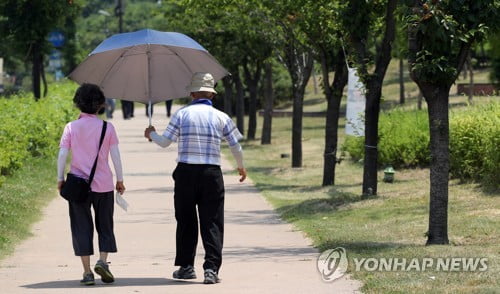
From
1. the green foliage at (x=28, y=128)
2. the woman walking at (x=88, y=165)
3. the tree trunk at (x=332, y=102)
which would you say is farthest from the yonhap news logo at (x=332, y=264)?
the tree trunk at (x=332, y=102)

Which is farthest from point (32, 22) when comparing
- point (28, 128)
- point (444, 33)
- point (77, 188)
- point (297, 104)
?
point (77, 188)

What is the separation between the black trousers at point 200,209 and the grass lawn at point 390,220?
48.4 inches

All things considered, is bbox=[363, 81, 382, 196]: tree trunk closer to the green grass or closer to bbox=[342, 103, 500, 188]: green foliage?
bbox=[342, 103, 500, 188]: green foliage

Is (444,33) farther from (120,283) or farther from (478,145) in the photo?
(478,145)

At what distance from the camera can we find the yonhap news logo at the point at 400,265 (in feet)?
33.1

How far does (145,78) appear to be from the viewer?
12141 millimetres

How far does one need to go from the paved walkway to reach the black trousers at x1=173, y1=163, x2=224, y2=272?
0.26 m

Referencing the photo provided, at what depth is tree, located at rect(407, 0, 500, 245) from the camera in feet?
37.6

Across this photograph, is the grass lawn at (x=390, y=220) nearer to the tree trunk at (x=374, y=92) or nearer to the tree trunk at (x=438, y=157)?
the tree trunk at (x=438, y=157)

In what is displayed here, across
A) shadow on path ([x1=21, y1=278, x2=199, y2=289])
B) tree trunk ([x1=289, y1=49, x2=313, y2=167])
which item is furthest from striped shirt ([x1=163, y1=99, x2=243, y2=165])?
tree trunk ([x1=289, y1=49, x2=313, y2=167])

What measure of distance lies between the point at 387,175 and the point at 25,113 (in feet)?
23.9

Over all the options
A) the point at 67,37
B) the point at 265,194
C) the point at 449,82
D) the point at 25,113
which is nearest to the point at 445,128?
the point at 449,82

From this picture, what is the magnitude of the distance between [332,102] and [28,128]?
6107 mm

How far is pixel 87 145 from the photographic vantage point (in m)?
10.1
